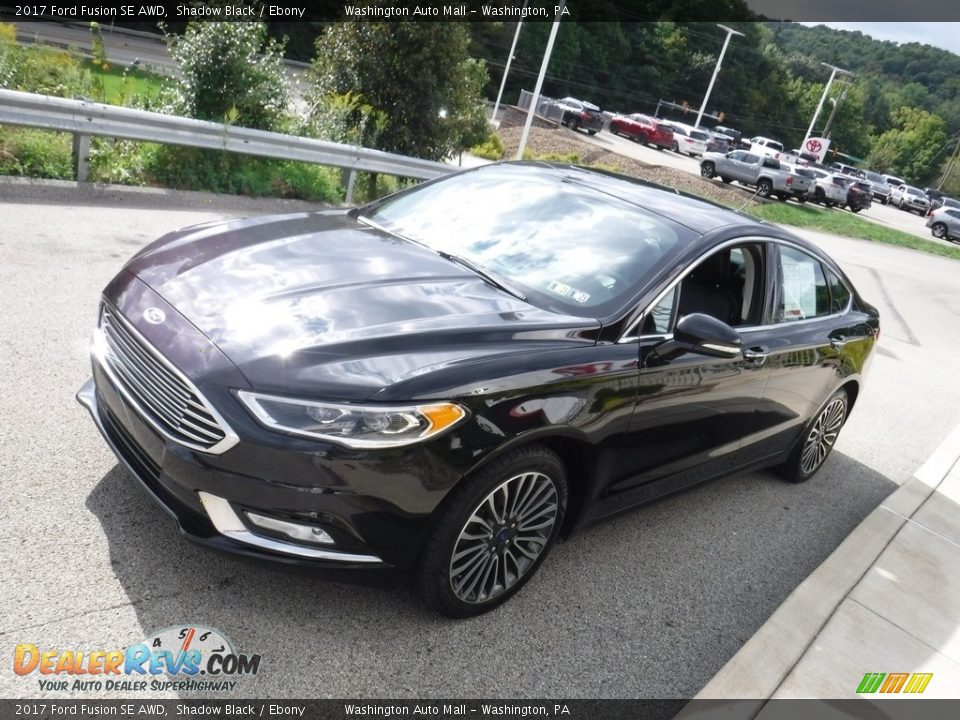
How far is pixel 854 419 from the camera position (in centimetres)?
758

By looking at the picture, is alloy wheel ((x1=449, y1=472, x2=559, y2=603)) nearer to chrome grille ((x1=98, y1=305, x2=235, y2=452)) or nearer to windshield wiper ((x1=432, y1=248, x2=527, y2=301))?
windshield wiper ((x1=432, y1=248, x2=527, y2=301))

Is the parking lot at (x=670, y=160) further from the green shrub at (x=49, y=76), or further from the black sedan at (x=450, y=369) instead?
the black sedan at (x=450, y=369)

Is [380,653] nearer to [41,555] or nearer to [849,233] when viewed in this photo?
[41,555]

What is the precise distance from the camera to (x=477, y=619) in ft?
10.9

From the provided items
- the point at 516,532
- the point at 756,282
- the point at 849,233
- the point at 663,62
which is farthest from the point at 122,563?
the point at 663,62

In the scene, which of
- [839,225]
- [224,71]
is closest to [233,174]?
[224,71]

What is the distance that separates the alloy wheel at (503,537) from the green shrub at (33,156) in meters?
7.22

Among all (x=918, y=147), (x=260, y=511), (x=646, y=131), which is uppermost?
(x=918, y=147)

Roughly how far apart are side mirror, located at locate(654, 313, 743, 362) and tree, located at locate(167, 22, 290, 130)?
8076 millimetres

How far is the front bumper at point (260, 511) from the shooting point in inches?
107

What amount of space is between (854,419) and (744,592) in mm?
4165

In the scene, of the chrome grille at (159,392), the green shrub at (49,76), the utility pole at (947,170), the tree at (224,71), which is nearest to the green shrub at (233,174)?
the tree at (224,71)

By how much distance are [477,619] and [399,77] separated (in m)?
11.2

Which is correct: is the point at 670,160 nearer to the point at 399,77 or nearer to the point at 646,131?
the point at 646,131
